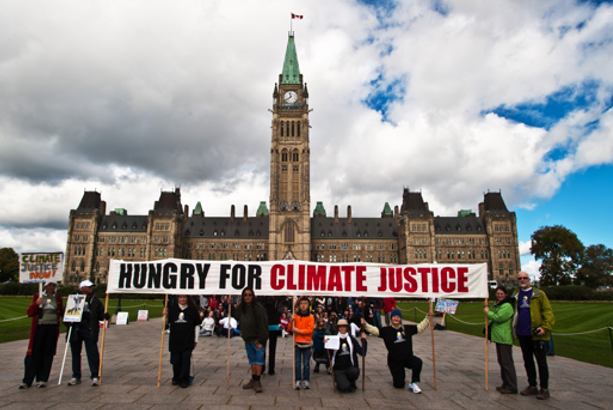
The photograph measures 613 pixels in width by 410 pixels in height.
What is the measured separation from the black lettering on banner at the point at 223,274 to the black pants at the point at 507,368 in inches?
255

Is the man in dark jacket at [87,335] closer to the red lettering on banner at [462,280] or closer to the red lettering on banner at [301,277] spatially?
the red lettering on banner at [301,277]

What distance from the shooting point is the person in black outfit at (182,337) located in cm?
788

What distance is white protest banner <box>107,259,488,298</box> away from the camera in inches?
354

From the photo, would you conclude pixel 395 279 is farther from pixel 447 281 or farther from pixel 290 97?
pixel 290 97

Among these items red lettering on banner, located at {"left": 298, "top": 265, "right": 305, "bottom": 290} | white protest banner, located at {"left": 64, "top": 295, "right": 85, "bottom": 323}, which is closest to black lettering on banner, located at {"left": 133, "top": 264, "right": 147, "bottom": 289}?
white protest banner, located at {"left": 64, "top": 295, "right": 85, "bottom": 323}

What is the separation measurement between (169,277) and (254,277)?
7.02ft

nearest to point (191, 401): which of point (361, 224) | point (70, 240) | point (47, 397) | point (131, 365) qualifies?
point (47, 397)

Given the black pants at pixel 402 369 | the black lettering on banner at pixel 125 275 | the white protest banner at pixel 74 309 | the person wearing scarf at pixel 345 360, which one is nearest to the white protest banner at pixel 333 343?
the person wearing scarf at pixel 345 360

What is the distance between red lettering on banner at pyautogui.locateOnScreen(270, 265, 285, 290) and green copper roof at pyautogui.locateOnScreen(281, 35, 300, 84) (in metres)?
81.9

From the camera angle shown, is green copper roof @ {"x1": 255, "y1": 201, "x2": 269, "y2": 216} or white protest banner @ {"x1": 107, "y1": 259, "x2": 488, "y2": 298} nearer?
white protest banner @ {"x1": 107, "y1": 259, "x2": 488, "y2": 298}

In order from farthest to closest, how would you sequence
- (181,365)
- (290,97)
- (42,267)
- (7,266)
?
(290,97), (7,266), (42,267), (181,365)

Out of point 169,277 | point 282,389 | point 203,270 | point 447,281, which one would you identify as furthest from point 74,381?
point 447,281

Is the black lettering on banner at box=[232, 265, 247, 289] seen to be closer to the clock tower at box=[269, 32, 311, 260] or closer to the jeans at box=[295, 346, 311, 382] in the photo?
the jeans at box=[295, 346, 311, 382]

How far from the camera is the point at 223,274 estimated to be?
364 inches
